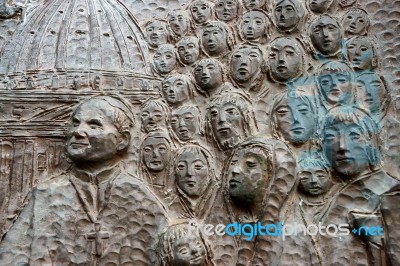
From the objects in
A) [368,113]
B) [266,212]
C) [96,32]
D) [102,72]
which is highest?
[96,32]

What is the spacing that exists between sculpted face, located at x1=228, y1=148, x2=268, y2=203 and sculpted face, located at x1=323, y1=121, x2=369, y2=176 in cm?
42

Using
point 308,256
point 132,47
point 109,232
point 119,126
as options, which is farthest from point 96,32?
point 308,256

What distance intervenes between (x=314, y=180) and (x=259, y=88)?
2.29 ft

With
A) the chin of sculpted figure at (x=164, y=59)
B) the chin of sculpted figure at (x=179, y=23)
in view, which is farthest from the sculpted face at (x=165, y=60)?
the chin of sculpted figure at (x=179, y=23)

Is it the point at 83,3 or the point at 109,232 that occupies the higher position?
the point at 83,3

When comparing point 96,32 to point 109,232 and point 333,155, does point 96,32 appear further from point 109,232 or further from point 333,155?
point 333,155

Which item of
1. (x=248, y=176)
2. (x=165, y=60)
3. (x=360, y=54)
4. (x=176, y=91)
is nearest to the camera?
(x=248, y=176)

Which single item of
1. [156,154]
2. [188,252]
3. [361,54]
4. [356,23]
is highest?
[356,23]

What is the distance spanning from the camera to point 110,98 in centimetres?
409

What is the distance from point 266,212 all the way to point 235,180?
0.26m

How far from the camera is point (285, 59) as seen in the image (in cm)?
404

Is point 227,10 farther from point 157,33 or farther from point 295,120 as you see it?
point 295,120

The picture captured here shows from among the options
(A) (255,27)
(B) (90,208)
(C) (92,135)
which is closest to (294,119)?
(A) (255,27)

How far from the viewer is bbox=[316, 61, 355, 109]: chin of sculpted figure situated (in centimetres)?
393
